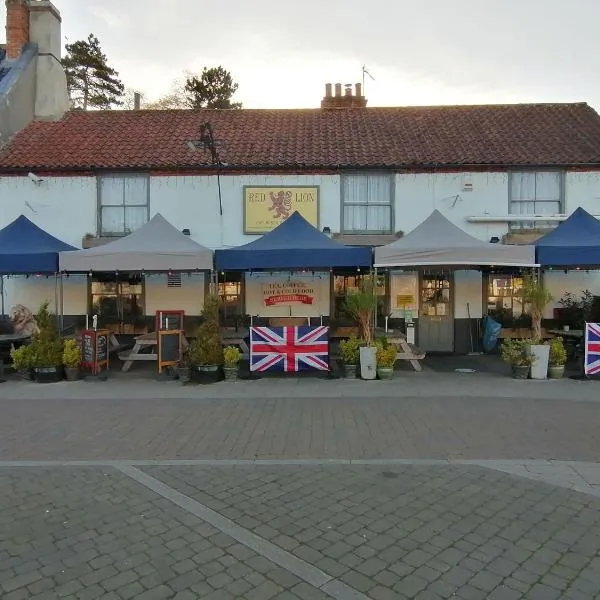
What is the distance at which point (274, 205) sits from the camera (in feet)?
41.5

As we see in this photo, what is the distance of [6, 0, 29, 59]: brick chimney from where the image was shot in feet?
49.4

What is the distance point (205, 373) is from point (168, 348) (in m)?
1.20

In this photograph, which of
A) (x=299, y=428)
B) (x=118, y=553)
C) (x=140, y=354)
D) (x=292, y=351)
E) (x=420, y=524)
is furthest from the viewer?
(x=140, y=354)

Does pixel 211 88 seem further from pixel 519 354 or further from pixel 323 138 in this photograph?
pixel 519 354

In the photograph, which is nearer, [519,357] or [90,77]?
[519,357]

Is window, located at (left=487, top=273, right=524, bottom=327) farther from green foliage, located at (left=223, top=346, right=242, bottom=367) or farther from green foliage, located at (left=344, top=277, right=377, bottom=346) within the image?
green foliage, located at (left=223, top=346, right=242, bottom=367)

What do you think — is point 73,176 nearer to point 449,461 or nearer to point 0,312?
point 0,312

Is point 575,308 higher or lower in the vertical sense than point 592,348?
higher

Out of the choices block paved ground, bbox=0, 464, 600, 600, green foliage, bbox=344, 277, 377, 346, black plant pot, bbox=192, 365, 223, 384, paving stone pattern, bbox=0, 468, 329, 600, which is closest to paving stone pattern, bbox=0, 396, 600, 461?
block paved ground, bbox=0, 464, 600, 600

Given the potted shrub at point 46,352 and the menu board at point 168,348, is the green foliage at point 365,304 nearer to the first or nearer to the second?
the menu board at point 168,348

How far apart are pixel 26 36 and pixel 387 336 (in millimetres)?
14260

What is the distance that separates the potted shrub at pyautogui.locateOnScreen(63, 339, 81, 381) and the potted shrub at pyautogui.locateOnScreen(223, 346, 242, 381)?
2811mm

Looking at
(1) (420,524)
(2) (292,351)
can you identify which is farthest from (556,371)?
(1) (420,524)

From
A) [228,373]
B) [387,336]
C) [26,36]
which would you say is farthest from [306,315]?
[26,36]
